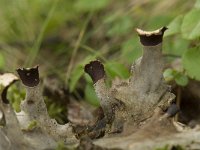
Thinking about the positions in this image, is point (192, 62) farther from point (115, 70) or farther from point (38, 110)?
point (38, 110)

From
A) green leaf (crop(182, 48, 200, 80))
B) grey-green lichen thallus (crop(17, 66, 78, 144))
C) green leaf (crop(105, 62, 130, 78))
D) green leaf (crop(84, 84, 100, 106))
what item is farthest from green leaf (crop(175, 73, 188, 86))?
grey-green lichen thallus (crop(17, 66, 78, 144))

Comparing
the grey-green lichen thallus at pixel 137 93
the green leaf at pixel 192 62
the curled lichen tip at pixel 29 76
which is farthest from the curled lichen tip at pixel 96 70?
the green leaf at pixel 192 62

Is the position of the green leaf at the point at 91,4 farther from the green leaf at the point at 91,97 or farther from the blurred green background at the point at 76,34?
the green leaf at the point at 91,97

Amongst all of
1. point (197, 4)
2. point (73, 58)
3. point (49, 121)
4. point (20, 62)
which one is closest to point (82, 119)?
point (49, 121)

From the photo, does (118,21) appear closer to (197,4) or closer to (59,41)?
(59,41)

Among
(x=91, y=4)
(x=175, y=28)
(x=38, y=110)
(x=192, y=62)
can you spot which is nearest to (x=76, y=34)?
(x=91, y=4)

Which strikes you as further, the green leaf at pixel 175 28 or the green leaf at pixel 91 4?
the green leaf at pixel 91 4
